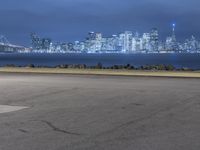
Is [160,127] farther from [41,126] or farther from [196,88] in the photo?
[196,88]

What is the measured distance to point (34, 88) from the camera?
62.9 ft

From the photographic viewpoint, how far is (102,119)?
37.1 feet

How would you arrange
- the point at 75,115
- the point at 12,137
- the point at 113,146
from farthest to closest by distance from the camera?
the point at 75,115 < the point at 12,137 < the point at 113,146

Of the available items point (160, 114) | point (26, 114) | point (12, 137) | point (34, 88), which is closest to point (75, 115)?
point (26, 114)

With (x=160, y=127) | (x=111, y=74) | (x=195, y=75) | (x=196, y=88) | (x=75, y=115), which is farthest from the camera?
(x=111, y=74)

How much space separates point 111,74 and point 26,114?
15.3 metres

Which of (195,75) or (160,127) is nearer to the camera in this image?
(160,127)

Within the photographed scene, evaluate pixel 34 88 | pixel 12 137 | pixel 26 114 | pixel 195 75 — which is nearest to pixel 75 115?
pixel 26 114

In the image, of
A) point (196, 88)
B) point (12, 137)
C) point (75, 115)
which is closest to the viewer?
point (12, 137)

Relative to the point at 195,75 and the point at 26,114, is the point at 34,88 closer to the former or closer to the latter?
the point at 26,114

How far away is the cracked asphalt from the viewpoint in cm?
877

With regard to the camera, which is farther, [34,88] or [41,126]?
[34,88]

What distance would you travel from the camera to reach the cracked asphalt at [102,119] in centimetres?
877

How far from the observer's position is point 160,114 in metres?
12.1
